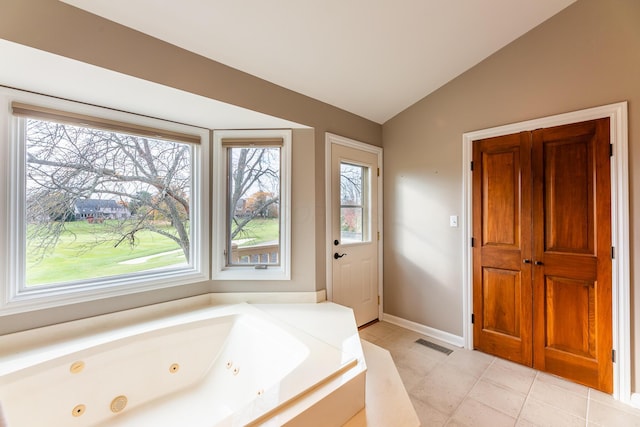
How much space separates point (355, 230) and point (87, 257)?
7.25ft

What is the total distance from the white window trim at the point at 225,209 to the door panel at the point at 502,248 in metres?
1.69

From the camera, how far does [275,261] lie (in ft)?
7.87

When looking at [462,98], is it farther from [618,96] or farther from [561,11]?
[618,96]

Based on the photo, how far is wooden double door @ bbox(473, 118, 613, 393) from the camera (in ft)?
6.06

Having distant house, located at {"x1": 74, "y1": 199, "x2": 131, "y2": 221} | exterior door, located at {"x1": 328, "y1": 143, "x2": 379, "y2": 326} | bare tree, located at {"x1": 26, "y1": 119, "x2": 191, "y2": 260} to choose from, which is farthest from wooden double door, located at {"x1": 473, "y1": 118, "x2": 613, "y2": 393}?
distant house, located at {"x1": 74, "y1": 199, "x2": 131, "y2": 221}

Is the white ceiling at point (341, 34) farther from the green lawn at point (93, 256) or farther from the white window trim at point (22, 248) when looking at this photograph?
the green lawn at point (93, 256)

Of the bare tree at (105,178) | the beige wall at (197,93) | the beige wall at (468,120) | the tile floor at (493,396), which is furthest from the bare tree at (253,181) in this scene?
the tile floor at (493,396)

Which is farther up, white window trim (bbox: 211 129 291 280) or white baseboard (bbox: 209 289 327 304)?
white window trim (bbox: 211 129 291 280)

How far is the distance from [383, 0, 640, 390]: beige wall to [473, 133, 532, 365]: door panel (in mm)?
163

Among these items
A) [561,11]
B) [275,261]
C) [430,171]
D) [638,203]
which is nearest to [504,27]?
[561,11]

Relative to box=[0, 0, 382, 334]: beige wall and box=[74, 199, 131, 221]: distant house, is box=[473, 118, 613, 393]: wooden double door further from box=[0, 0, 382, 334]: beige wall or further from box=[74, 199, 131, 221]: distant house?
box=[74, 199, 131, 221]: distant house

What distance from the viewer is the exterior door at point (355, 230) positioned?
2.58 m

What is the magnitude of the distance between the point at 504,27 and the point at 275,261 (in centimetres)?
260

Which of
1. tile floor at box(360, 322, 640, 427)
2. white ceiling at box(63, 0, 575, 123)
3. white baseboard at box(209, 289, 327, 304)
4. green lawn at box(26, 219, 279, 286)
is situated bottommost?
tile floor at box(360, 322, 640, 427)
